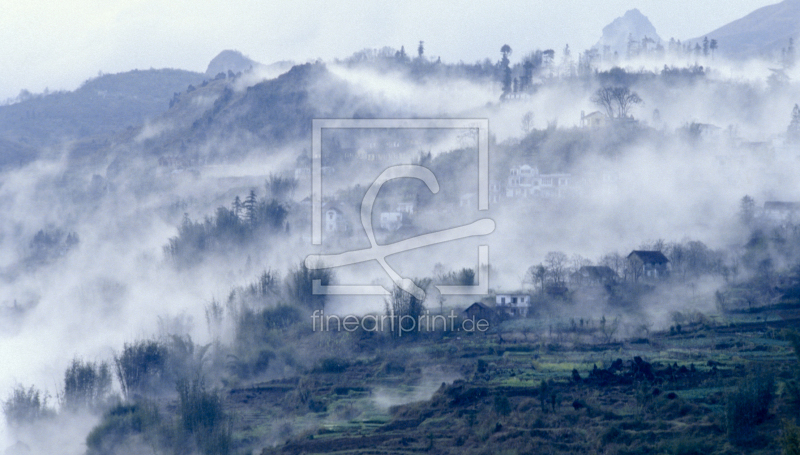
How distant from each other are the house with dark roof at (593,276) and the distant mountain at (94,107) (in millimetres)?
95004

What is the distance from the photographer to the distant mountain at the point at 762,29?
17162 cm

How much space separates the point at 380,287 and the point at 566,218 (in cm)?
1973

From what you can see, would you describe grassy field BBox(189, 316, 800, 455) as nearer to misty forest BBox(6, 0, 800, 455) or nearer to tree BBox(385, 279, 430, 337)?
→ misty forest BBox(6, 0, 800, 455)

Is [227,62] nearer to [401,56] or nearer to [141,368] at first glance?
[401,56]

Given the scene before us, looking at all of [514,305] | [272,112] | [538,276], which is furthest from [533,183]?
[272,112]

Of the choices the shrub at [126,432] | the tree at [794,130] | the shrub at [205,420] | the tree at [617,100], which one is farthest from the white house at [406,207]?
the shrub at [205,420]

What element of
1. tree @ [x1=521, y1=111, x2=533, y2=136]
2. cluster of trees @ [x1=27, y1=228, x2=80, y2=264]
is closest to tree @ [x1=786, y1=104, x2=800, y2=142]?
tree @ [x1=521, y1=111, x2=533, y2=136]

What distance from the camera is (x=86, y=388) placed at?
4788cm

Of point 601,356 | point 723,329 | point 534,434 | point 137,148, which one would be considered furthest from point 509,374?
point 137,148

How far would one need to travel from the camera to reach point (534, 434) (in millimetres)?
35344

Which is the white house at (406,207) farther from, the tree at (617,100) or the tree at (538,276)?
the tree at (617,100)

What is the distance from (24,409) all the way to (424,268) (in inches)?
995

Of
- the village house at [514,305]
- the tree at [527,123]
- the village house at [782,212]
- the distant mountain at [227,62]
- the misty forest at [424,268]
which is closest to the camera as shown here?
the misty forest at [424,268]

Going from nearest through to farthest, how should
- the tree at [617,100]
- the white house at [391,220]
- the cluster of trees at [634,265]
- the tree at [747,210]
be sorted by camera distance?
1. the cluster of trees at [634,265]
2. the tree at [747,210]
3. the white house at [391,220]
4. the tree at [617,100]
